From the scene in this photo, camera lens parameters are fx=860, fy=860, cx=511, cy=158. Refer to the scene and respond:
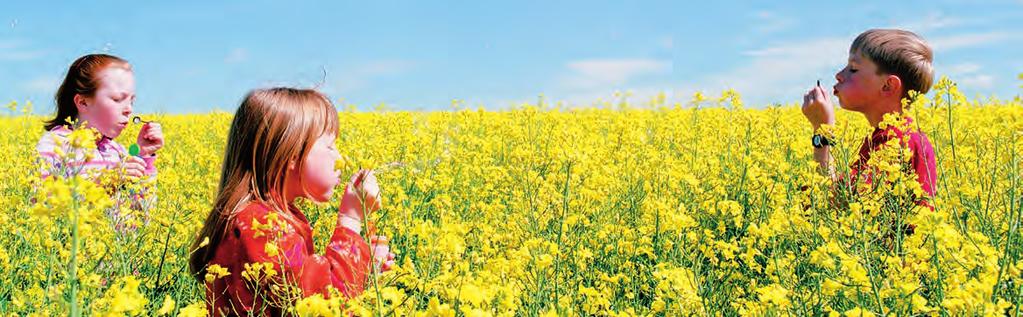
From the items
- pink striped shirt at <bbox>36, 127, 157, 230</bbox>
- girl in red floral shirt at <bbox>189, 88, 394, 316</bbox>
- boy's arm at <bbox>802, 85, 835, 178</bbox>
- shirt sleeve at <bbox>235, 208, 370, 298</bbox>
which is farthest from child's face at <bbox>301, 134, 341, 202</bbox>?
boy's arm at <bbox>802, 85, 835, 178</bbox>

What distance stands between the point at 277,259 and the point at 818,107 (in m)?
2.36

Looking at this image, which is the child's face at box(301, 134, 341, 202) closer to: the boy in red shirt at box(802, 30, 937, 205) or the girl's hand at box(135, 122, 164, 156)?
the girl's hand at box(135, 122, 164, 156)

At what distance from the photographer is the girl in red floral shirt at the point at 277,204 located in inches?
86.7

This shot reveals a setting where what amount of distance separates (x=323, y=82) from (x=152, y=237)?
90 centimetres

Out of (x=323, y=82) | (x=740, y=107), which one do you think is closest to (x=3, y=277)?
(x=323, y=82)

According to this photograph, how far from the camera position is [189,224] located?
3.26m

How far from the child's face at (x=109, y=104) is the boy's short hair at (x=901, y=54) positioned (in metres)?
3.19

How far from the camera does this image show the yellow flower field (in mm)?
1760

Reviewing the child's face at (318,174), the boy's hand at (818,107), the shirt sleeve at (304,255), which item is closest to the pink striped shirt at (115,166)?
the shirt sleeve at (304,255)

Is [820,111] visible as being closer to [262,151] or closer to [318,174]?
[318,174]

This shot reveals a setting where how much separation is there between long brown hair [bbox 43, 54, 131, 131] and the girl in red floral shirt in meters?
1.65

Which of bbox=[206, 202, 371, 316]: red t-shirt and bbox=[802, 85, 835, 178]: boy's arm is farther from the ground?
bbox=[802, 85, 835, 178]: boy's arm

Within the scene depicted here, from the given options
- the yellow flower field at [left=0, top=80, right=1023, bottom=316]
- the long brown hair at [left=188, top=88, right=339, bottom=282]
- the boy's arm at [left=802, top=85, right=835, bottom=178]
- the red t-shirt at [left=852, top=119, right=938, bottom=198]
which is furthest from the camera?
the boy's arm at [left=802, top=85, right=835, bottom=178]

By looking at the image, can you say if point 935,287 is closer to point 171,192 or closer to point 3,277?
point 171,192
